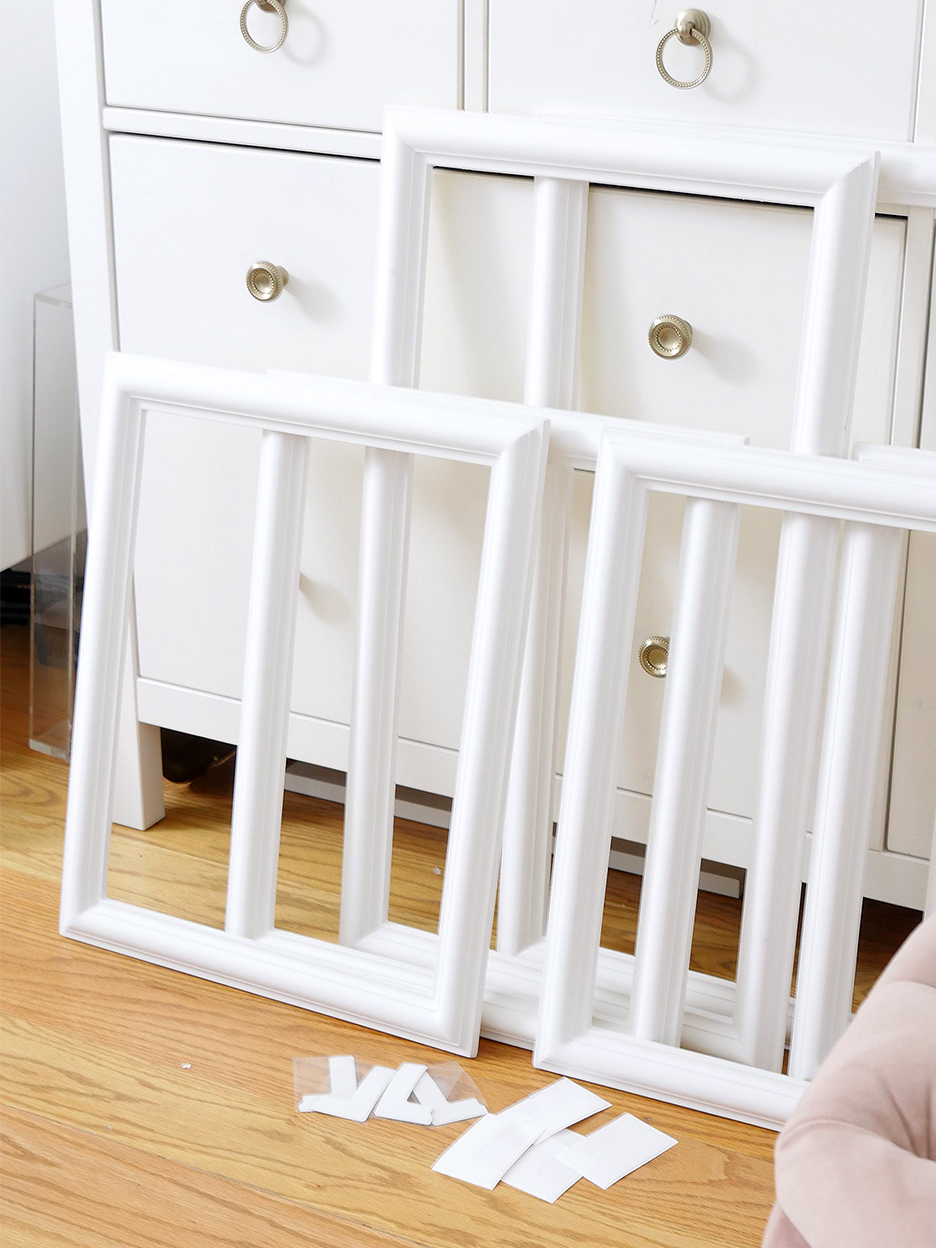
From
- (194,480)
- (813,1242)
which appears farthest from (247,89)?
(813,1242)

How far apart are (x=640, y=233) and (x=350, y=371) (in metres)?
0.27

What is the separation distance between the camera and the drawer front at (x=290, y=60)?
1.04m

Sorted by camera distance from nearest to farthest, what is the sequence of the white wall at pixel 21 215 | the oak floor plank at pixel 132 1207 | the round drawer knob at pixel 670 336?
the oak floor plank at pixel 132 1207 → the round drawer knob at pixel 670 336 → the white wall at pixel 21 215

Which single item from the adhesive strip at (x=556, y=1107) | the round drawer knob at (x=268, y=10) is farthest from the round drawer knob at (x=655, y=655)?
the round drawer knob at (x=268, y=10)

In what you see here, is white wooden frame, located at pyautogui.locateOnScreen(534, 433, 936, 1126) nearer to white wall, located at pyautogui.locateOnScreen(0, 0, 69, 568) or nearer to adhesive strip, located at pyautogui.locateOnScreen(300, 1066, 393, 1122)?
adhesive strip, located at pyautogui.locateOnScreen(300, 1066, 393, 1122)

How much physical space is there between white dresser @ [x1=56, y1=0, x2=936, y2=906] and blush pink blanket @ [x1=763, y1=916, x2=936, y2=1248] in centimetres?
45

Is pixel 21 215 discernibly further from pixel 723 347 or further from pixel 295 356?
pixel 723 347

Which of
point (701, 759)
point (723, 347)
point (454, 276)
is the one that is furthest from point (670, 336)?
point (701, 759)

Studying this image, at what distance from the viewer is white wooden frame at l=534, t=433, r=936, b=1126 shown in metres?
0.95

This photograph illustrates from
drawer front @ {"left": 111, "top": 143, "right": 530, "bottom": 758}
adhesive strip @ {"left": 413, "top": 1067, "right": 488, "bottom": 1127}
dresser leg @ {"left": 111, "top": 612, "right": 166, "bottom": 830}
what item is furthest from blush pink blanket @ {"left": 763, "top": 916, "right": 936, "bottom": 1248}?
dresser leg @ {"left": 111, "top": 612, "right": 166, "bottom": 830}

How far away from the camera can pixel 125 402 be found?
1.14 m

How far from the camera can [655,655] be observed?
1110 millimetres

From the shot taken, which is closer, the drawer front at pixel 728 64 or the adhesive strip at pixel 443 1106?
the drawer front at pixel 728 64

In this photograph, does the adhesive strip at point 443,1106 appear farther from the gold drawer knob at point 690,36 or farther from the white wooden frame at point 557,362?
the gold drawer knob at point 690,36
